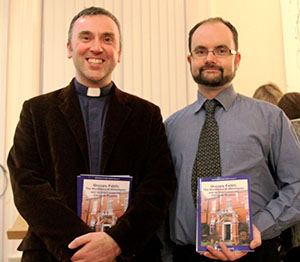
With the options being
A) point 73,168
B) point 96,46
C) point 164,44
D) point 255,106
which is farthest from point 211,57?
point 164,44

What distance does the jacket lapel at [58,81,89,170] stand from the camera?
1.61 meters

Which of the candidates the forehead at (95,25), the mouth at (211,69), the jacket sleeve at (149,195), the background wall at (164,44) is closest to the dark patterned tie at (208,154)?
the jacket sleeve at (149,195)

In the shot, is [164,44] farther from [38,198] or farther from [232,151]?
[38,198]

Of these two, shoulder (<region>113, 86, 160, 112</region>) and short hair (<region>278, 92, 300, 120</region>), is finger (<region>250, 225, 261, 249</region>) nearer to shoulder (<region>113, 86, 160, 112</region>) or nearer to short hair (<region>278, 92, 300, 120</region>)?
shoulder (<region>113, 86, 160, 112</region>)

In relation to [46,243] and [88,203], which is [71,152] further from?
[46,243]

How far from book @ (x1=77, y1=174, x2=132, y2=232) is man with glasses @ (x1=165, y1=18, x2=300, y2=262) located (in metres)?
0.31

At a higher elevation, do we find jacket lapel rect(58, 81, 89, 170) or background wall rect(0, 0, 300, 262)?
background wall rect(0, 0, 300, 262)

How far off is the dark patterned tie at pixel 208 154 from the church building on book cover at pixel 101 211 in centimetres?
35

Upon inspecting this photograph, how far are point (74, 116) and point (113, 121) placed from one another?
0.16 metres

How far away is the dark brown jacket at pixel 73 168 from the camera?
1497 mm

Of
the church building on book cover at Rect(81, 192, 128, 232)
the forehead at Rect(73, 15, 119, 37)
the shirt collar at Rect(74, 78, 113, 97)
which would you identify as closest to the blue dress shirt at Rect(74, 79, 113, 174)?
the shirt collar at Rect(74, 78, 113, 97)

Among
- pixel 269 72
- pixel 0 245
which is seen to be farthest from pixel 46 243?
pixel 269 72

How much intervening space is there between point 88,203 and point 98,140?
0.90ft

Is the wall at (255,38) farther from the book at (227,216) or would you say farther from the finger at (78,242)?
the finger at (78,242)
